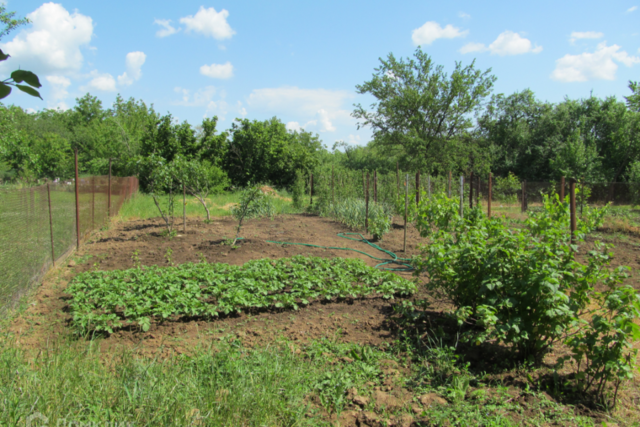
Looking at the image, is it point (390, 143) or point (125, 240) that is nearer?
point (125, 240)

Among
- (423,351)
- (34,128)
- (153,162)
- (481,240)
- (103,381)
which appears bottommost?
(423,351)

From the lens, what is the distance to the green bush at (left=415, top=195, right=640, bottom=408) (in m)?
2.59

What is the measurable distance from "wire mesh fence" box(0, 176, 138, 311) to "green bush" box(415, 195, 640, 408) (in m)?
4.79

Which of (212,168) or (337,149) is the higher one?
(337,149)

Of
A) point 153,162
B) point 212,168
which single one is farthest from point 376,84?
point 153,162

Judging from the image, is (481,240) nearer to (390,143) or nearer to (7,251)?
(7,251)

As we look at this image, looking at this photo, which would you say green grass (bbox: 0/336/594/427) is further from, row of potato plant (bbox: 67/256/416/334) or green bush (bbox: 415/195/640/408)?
A: row of potato plant (bbox: 67/256/416/334)

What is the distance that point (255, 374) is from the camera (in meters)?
2.85

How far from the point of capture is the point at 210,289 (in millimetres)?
4766

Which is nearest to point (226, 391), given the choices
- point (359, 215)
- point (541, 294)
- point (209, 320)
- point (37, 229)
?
point (209, 320)

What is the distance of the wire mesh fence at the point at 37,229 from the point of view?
14.8 ft

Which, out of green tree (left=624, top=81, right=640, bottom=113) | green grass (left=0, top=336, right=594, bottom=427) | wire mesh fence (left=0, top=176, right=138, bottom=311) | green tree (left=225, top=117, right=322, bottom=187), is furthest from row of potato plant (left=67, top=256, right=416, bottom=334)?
green tree (left=624, top=81, right=640, bottom=113)

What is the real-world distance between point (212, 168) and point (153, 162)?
1414 cm

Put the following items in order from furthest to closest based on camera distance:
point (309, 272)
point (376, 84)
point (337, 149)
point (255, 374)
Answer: point (337, 149) → point (376, 84) → point (309, 272) → point (255, 374)
